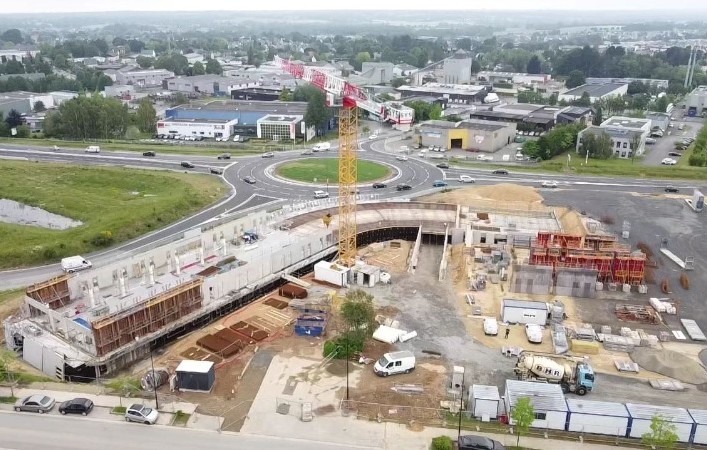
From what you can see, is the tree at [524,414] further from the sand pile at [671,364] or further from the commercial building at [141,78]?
the commercial building at [141,78]

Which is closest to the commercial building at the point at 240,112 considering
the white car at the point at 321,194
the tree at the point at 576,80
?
the white car at the point at 321,194

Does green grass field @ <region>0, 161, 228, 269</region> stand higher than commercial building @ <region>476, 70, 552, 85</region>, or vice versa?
commercial building @ <region>476, 70, 552, 85</region>

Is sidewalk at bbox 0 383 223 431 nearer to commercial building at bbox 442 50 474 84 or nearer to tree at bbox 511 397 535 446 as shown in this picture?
tree at bbox 511 397 535 446

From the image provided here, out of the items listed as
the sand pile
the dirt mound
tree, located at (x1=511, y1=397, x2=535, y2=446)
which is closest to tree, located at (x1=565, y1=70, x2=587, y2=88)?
the dirt mound

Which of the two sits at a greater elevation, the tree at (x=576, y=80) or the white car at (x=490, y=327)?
the tree at (x=576, y=80)

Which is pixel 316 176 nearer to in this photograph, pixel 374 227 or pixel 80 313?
pixel 374 227

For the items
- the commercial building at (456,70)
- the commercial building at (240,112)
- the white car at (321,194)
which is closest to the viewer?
the white car at (321,194)
